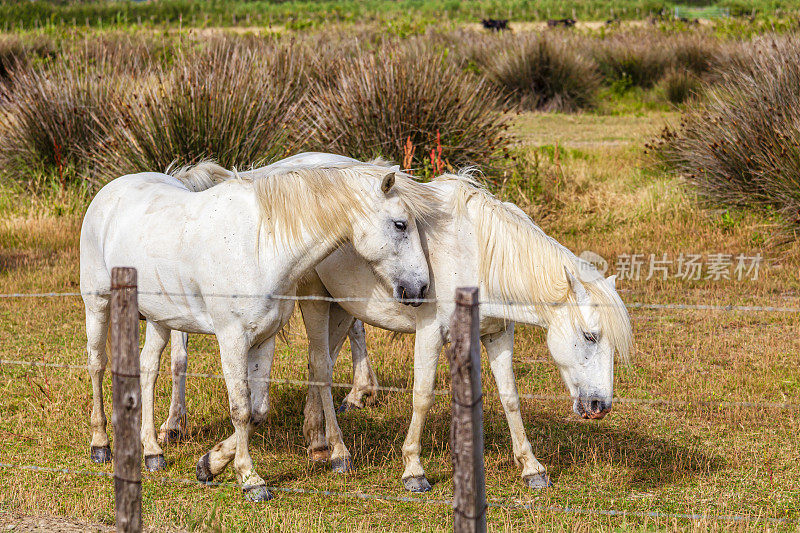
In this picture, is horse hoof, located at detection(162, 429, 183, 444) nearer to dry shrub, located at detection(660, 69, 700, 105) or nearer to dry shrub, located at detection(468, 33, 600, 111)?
dry shrub, located at detection(468, 33, 600, 111)

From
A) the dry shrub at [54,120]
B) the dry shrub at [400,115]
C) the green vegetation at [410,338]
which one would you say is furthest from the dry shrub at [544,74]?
the dry shrub at [54,120]

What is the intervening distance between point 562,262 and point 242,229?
1783 mm

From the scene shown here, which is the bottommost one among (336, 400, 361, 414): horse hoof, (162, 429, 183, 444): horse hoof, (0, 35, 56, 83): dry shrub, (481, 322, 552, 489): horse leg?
(336, 400, 361, 414): horse hoof

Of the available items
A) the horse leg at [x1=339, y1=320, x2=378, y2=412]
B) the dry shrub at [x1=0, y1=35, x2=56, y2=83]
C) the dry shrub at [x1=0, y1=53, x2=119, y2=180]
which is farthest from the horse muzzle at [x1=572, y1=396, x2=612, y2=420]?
the dry shrub at [x1=0, y1=35, x2=56, y2=83]

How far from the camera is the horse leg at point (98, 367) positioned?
218 inches

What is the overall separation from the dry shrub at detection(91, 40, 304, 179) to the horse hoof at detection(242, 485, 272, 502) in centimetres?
584

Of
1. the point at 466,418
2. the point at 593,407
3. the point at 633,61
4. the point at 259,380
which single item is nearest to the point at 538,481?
the point at 593,407

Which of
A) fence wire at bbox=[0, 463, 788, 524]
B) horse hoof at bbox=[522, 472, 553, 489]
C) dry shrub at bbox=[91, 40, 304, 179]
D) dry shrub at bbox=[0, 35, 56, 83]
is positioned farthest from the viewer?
dry shrub at bbox=[0, 35, 56, 83]

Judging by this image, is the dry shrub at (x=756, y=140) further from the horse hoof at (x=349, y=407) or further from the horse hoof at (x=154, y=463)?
the horse hoof at (x=154, y=463)

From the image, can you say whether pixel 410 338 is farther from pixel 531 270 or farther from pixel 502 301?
pixel 531 270

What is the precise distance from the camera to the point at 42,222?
11.5 metres

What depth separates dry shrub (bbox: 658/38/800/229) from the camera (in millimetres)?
10102

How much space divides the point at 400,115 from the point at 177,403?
242 inches

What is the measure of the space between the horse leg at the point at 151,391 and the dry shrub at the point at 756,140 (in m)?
7.45
